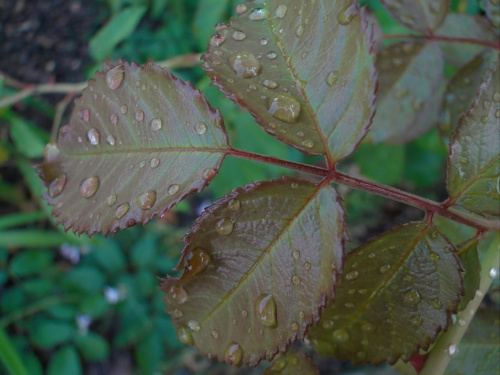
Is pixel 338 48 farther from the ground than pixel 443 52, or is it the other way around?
pixel 338 48

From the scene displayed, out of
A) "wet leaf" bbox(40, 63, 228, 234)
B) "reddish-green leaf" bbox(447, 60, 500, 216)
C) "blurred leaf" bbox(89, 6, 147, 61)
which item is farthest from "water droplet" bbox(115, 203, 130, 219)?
"blurred leaf" bbox(89, 6, 147, 61)

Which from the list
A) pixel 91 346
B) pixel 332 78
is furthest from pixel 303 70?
pixel 91 346

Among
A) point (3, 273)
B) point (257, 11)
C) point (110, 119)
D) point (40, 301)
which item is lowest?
point (40, 301)

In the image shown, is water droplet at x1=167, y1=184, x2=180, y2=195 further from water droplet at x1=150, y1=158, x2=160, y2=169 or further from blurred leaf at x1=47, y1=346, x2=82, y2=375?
blurred leaf at x1=47, y1=346, x2=82, y2=375

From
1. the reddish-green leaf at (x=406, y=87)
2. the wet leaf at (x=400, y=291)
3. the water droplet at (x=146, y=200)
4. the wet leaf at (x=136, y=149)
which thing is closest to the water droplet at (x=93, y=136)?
the wet leaf at (x=136, y=149)

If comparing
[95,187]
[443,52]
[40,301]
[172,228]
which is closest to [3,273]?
[40,301]

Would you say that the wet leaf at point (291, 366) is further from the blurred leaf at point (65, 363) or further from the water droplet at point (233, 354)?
the blurred leaf at point (65, 363)

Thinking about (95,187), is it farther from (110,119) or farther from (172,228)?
(172,228)
